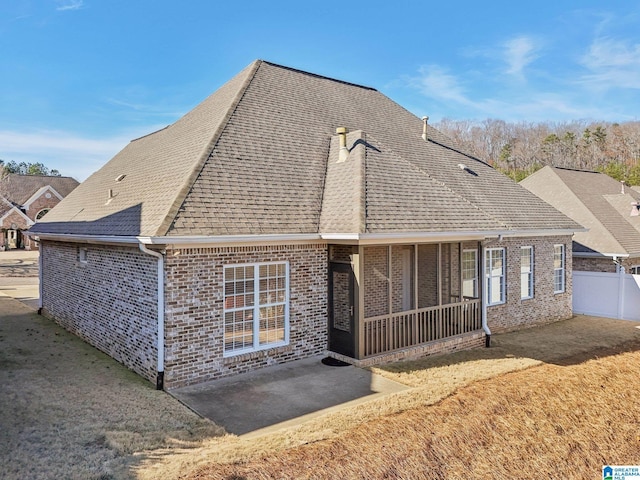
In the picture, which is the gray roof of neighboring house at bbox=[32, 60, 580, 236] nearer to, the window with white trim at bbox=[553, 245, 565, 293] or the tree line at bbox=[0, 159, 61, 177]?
the window with white trim at bbox=[553, 245, 565, 293]

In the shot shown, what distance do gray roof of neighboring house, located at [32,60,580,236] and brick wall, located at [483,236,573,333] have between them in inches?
28.0

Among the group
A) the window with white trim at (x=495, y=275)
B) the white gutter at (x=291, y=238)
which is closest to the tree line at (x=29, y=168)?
the white gutter at (x=291, y=238)

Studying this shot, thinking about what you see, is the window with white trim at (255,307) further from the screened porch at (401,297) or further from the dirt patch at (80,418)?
the dirt patch at (80,418)

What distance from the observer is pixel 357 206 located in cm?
1019

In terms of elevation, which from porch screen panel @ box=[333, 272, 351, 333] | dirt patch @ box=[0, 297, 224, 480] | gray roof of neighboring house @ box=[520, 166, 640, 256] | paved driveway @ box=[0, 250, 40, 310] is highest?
gray roof of neighboring house @ box=[520, 166, 640, 256]

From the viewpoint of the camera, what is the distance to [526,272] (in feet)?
49.6

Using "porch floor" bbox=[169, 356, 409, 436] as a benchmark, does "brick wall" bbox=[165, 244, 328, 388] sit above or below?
above

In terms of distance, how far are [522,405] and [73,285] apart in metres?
12.1

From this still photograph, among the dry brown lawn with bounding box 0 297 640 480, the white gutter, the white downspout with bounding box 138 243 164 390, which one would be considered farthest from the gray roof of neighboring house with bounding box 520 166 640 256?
the white downspout with bounding box 138 243 164 390

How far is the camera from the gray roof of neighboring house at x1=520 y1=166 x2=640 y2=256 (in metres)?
17.6

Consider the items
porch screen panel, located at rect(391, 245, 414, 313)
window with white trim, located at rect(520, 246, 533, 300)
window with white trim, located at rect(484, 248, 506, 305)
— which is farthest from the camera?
window with white trim, located at rect(520, 246, 533, 300)

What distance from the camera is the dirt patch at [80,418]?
565 centimetres

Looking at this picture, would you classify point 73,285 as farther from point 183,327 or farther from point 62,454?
point 62,454

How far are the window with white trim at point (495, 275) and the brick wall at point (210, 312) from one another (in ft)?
21.5
